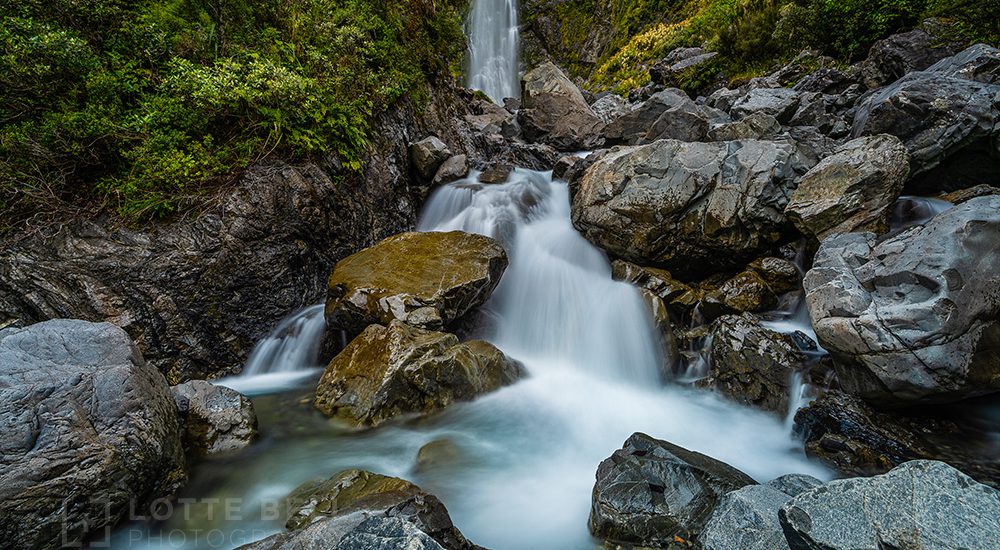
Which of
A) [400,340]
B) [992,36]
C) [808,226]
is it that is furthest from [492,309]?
[992,36]

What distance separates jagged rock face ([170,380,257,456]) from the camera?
4246 millimetres

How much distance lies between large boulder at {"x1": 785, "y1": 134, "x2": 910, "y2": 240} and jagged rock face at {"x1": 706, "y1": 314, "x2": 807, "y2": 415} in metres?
1.86

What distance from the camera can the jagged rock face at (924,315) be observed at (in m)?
3.75

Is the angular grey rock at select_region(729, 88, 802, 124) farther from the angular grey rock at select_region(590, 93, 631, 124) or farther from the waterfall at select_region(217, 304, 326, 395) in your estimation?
the waterfall at select_region(217, 304, 326, 395)

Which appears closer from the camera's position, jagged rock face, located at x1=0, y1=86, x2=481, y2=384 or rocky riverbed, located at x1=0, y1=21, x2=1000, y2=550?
rocky riverbed, located at x1=0, y1=21, x2=1000, y2=550

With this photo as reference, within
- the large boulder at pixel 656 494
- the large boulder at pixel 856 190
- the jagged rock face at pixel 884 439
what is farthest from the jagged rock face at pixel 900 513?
the large boulder at pixel 856 190

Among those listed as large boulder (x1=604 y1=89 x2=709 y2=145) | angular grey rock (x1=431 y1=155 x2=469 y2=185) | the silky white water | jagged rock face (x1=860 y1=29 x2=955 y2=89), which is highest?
jagged rock face (x1=860 y1=29 x2=955 y2=89)

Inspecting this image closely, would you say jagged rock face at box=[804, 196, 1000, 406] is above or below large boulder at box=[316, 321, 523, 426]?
above

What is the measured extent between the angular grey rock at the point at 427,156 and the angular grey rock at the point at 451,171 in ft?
0.55

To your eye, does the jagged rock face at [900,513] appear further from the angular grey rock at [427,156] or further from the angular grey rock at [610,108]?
the angular grey rock at [610,108]

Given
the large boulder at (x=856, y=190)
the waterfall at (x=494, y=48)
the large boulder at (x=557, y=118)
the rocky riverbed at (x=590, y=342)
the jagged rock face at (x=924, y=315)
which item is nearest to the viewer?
the rocky riverbed at (x=590, y=342)

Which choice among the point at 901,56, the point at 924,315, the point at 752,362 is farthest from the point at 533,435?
the point at 901,56

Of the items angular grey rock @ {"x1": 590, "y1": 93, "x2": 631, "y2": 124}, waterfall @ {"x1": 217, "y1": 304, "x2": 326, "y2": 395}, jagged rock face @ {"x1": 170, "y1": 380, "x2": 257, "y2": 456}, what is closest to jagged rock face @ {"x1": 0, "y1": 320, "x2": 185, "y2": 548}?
jagged rock face @ {"x1": 170, "y1": 380, "x2": 257, "y2": 456}

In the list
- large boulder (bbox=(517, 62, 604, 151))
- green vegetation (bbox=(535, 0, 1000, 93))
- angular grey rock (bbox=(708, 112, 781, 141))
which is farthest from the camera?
large boulder (bbox=(517, 62, 604, 151))
